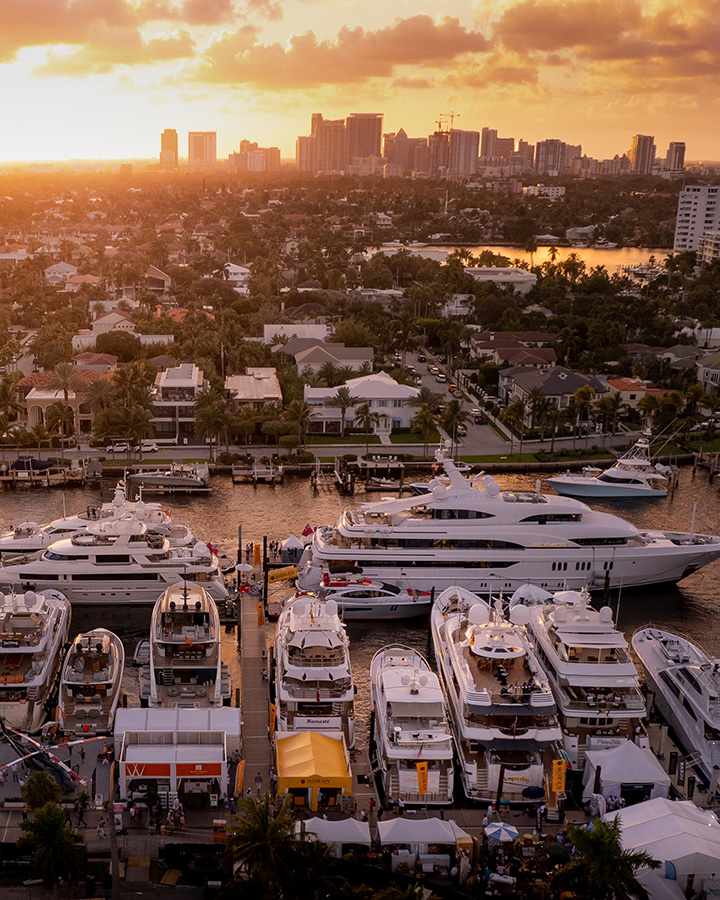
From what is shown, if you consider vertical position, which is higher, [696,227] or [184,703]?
[696,227]

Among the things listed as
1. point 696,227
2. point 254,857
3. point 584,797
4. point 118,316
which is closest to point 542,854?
point 584,797

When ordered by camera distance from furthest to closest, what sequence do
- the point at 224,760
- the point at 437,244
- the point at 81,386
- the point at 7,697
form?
the point at 437,244
the point at 81,386
the point at 7,697
the point at 224,760

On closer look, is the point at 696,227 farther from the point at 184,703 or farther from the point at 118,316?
the point at 184,703

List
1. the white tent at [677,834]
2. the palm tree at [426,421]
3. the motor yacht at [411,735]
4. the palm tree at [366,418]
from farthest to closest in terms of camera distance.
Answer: the palm tree at [366,418]
the palm tree at [426,421]
the motor yacht at [411,735]
the white tent at [677,834]

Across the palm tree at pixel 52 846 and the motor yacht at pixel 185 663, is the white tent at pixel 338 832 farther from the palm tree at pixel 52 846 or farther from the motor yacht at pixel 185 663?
the motor yacht at pixel 185 663

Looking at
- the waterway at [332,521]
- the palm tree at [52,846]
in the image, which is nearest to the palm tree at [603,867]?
the waterway at [332,521]

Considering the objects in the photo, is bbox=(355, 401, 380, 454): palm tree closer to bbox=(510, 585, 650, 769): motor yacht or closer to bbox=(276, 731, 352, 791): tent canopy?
bbox=(510, 585, 650, 769): motor yacht
